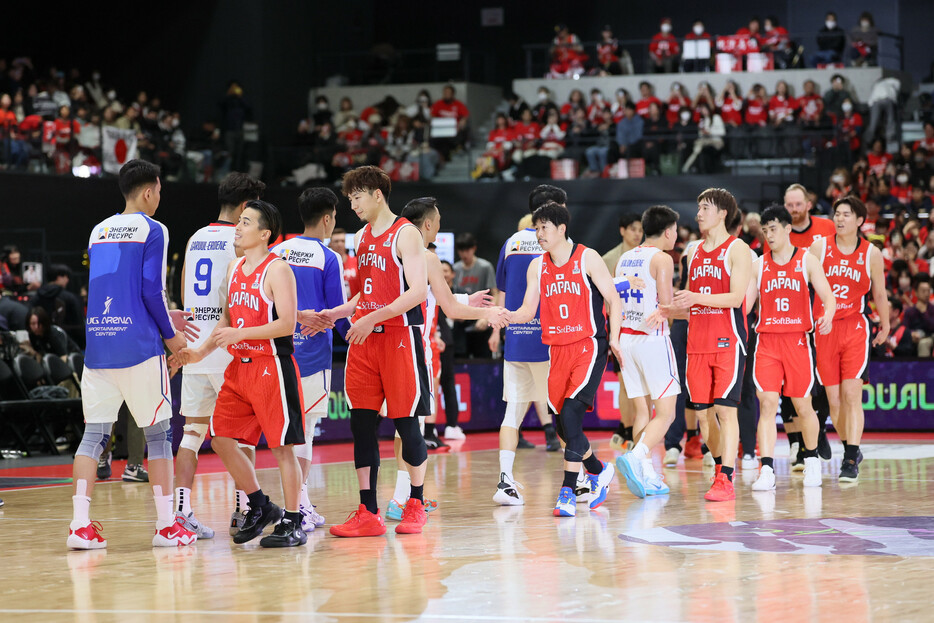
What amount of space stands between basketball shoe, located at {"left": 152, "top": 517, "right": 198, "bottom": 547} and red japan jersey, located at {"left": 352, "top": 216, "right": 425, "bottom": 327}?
1535 mm

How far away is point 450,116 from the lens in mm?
23156

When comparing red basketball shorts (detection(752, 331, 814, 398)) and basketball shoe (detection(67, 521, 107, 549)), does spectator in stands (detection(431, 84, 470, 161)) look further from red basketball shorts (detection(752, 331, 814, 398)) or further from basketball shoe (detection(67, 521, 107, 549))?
basketball shoe (detection(67, 521, 107, 549))

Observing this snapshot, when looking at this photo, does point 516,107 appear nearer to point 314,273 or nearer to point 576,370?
point 576,370

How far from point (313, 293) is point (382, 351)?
25.7 inches

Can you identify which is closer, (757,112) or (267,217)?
(267,217)

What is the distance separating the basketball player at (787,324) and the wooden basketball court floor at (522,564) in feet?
2.03

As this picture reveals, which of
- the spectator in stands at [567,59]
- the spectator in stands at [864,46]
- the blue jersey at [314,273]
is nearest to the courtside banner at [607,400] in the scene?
the blue jersey at [314,273]

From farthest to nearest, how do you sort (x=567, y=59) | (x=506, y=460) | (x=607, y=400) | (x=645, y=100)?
(x=567, y=59)
(x=645, y=100)
(x=607, y=400)
(x=506, y=460)

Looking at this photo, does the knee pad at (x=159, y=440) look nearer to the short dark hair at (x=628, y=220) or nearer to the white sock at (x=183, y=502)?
the white sock at (x=183, y=502)

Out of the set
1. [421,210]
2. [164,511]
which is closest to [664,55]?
[421,210]

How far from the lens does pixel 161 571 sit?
5.97 m

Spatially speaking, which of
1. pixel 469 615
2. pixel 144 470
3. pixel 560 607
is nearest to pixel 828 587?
pixel 560 607

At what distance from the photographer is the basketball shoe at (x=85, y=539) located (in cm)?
659

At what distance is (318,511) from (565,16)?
21144 millimetres
